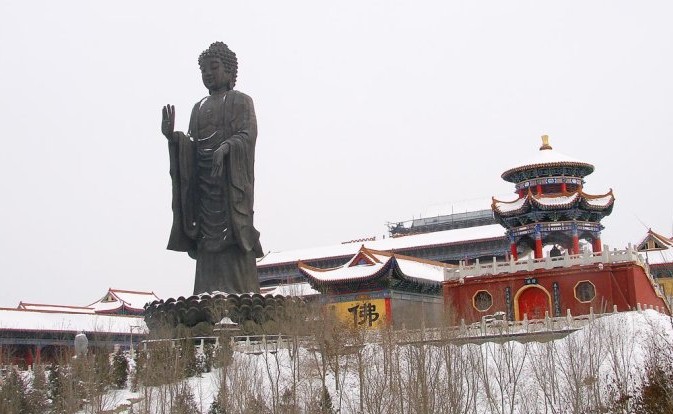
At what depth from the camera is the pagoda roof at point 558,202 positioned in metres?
27.4

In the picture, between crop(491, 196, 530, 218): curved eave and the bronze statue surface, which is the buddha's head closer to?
the bronze statue surface

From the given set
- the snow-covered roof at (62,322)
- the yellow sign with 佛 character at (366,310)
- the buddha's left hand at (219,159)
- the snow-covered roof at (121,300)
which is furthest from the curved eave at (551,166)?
the snow-covered roof at (121,300)

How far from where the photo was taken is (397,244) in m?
42.1

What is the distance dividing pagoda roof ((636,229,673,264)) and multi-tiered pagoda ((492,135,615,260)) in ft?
28.6

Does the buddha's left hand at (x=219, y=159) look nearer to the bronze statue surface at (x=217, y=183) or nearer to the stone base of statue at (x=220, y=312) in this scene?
the bronze statue surface at (x=217, y=183)

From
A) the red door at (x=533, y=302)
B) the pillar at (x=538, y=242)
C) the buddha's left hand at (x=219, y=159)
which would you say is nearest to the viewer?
the buddha's left hand at (x=219, y=159)

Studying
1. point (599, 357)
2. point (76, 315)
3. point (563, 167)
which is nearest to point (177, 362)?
point (599, 357)

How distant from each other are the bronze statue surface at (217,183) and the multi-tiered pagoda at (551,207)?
384 inches

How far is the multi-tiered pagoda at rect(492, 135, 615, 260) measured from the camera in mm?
27641

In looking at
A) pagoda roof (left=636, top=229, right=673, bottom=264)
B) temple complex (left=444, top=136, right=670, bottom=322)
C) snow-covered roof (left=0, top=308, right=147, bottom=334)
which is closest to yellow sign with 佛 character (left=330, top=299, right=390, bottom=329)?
temple complex (left=444, top=136, right=670, bottom=322)

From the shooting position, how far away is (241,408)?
15.0 metres

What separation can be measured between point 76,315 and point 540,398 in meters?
27.2

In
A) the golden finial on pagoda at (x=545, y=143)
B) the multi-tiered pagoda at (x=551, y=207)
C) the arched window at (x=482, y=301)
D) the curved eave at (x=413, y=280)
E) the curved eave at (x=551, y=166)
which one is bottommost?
the arched window at (x=482, y=301)

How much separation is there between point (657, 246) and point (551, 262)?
47.5 feet
